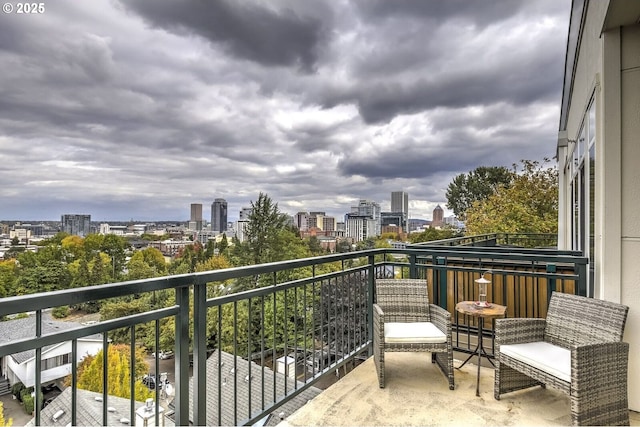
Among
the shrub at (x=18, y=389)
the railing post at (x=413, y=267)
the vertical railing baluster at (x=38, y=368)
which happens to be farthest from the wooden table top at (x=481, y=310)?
the shrub at (x=18, y=389)

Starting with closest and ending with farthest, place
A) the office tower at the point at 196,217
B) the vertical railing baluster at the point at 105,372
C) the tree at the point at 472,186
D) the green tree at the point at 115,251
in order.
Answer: the vertical railing baluster at the point at 105,372, the tree at the point at 472,186, the green tree at the point at 115,251, the office tower at the point at 196,217

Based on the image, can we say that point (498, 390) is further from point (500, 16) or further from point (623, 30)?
point (500, 16)

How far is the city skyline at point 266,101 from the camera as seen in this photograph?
28.9ft

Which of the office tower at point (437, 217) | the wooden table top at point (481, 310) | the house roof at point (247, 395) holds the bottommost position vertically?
the house roof at point (247, 395)

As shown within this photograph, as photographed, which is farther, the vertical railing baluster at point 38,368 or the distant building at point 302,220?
the distant building at point 302,220

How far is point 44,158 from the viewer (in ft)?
115

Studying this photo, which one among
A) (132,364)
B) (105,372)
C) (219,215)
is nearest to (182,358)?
(132,364)

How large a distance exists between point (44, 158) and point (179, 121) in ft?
48.1

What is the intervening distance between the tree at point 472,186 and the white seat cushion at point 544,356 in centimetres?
2429

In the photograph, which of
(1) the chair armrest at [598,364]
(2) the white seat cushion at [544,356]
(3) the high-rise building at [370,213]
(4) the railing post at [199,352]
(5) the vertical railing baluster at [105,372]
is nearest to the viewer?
(5) the vertical railing baluster at [105,372]

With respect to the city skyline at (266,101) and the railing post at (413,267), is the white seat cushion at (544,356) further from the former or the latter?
the city skyline at (266,101)

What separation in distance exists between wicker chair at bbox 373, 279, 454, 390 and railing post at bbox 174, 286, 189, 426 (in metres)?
1.67

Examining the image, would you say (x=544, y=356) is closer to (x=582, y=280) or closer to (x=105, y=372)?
(x=582, y=280)

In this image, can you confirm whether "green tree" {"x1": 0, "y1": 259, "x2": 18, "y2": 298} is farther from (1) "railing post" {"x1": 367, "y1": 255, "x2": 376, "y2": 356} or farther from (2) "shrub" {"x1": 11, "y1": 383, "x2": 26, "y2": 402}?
(1) "railing post" {"x1": 367, "y1": 255, "x2": 376, "y2": 356}
